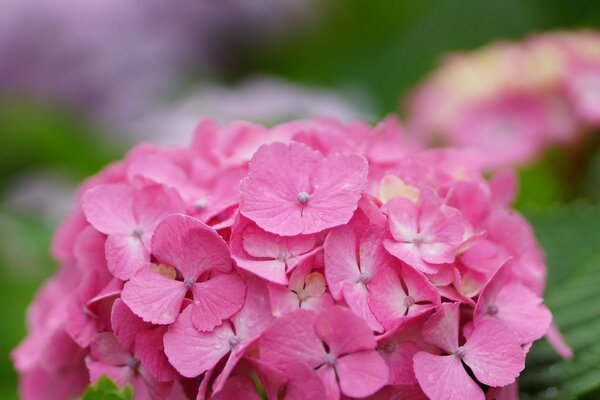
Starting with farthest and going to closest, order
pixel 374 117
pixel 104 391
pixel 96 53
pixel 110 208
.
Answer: pixel 96 53
pixel 374 117
pixel 110 208
pixel 104 391

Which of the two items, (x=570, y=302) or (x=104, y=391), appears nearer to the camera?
(x=104, y=391)

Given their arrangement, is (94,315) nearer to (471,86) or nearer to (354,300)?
(354,300)

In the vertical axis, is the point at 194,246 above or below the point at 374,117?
above

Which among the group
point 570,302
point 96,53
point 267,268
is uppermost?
point 267,268

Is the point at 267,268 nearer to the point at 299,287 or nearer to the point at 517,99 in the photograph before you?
the point at 299,287

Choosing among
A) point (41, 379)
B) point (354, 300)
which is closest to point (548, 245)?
point (354, 300)

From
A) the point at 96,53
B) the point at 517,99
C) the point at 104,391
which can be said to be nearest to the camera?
the point at 104,391

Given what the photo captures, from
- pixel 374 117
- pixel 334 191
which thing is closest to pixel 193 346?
pixel 334 191
